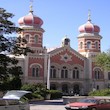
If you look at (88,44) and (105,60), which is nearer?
(105,60)

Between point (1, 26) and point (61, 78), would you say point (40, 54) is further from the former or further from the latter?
point (1, 26)

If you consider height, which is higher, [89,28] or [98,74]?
[89,28]

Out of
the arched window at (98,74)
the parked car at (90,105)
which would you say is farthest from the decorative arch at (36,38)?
the parked car at (90,105)

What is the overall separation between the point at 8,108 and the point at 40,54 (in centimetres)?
5233

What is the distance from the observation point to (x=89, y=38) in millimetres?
75125

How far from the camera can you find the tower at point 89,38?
75.0 meters

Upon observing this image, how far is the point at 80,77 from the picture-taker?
72000mm

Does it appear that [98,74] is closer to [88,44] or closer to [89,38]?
[88,44]

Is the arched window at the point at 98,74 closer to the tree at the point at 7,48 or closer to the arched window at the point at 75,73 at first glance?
the arched window at the point at 75,73

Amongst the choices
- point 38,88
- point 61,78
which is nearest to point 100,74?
point 61,78

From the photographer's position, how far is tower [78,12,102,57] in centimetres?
7500

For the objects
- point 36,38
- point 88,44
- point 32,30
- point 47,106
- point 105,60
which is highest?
point 32,30

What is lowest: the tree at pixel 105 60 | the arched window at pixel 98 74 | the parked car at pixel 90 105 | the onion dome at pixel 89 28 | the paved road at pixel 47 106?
the paved road at pixel 47 106

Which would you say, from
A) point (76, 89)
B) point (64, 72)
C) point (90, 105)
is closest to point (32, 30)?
point (64, 72)
